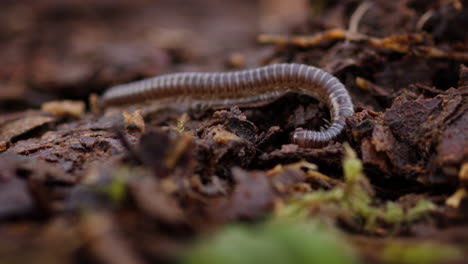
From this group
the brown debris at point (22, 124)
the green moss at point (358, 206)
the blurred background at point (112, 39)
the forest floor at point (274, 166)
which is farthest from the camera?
the blurred background at point (112, 39)

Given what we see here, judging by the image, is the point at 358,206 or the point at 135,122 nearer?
the point at 358,206

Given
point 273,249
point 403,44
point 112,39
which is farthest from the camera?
point 112,39

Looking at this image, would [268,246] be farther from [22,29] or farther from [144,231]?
[22,29]

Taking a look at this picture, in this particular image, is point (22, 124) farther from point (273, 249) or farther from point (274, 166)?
point (273, 249)

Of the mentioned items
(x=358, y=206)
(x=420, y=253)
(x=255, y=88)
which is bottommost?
(x=420, y=253)

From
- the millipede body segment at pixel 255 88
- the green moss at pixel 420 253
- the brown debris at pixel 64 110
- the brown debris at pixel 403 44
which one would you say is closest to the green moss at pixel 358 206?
the green moss at pixel 420 253

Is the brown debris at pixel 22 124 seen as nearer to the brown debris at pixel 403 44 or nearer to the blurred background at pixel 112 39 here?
the blurred background at pixel 112 39

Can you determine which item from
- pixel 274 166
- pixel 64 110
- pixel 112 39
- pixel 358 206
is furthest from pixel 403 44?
pixel 112 39

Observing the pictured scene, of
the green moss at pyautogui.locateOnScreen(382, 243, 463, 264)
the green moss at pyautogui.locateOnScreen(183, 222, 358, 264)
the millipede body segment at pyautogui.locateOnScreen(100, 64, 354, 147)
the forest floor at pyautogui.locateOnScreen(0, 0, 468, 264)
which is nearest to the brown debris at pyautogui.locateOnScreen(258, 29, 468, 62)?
the forest floor at pyautogui.locateOnScreen(0, 0, 468, 264)

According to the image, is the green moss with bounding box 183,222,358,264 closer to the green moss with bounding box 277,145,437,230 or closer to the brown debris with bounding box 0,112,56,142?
the green moss with bounding box 277,145,437,230
